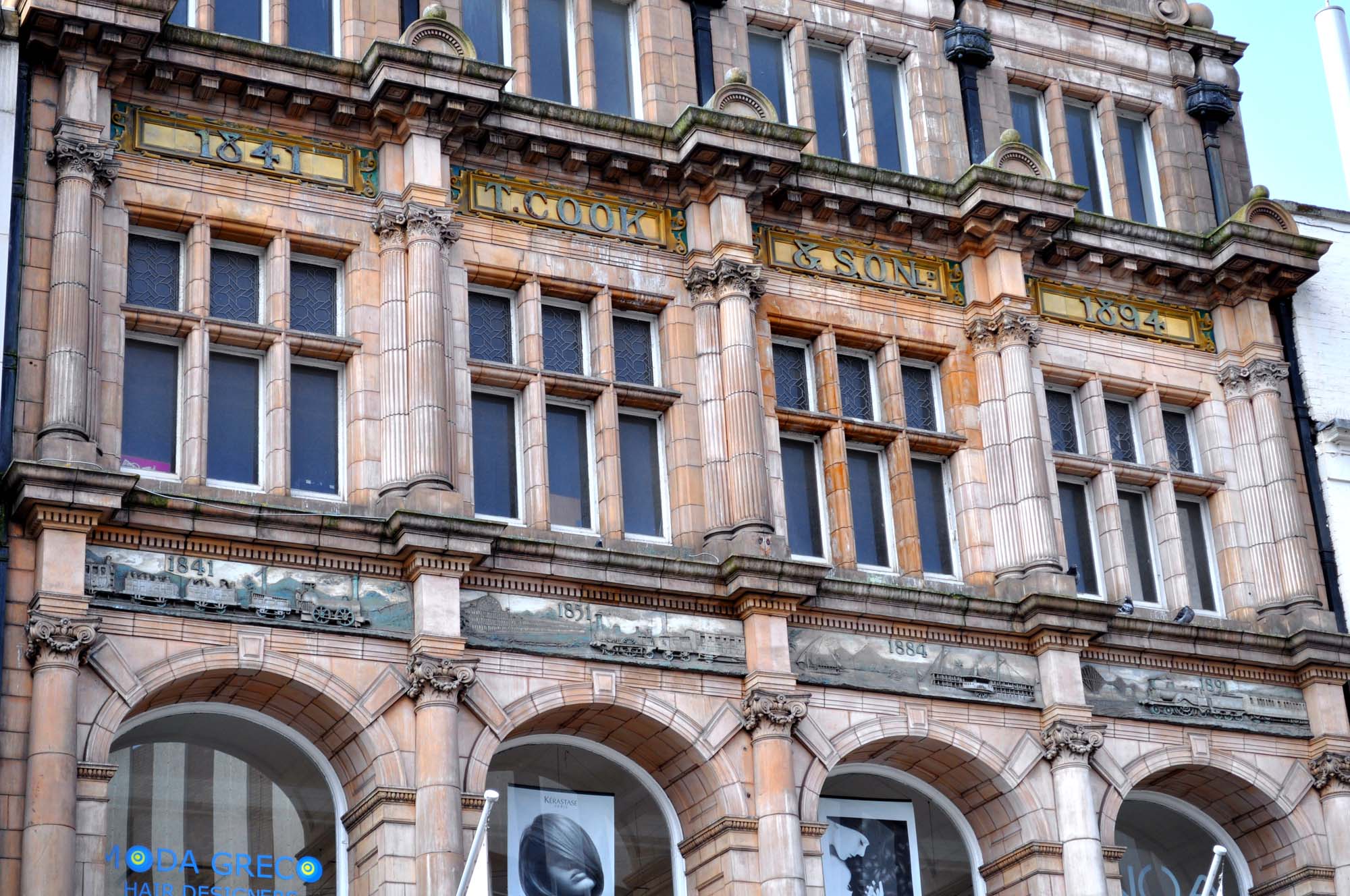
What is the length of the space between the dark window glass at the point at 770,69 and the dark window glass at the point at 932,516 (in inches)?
216

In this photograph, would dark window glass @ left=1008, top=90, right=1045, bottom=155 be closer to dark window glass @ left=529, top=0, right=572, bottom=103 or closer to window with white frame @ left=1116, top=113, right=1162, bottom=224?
window with white frame @ left=1116, top=113, right=1162, bottom=224

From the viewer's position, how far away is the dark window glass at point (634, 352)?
29.2 metres

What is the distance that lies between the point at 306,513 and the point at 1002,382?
1044 centimetres

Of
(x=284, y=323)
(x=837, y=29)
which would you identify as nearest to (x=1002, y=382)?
(x=837, y=29)

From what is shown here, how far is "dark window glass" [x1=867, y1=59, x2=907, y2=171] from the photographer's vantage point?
32.9 m

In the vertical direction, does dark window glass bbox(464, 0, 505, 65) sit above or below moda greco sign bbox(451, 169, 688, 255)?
above

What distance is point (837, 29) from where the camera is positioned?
3297 centimetres

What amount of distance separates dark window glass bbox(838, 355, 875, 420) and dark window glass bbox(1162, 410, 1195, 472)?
4.83 m

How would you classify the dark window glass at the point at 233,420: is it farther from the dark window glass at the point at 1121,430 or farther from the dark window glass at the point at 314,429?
the dark window glass at the point at 1121,430

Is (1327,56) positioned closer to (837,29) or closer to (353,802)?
(837,29)

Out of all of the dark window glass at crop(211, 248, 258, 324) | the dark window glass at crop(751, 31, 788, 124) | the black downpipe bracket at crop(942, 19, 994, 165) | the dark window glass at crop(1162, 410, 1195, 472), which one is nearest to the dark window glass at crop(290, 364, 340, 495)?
the dark window glass at crop(211, 248, 258, 324)

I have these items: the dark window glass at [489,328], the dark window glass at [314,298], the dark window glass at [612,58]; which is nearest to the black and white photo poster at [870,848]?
the dark window glass at [489,328]

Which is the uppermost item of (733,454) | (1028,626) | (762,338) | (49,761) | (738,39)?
(738,39)

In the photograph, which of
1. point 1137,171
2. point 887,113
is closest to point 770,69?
point 887,113
